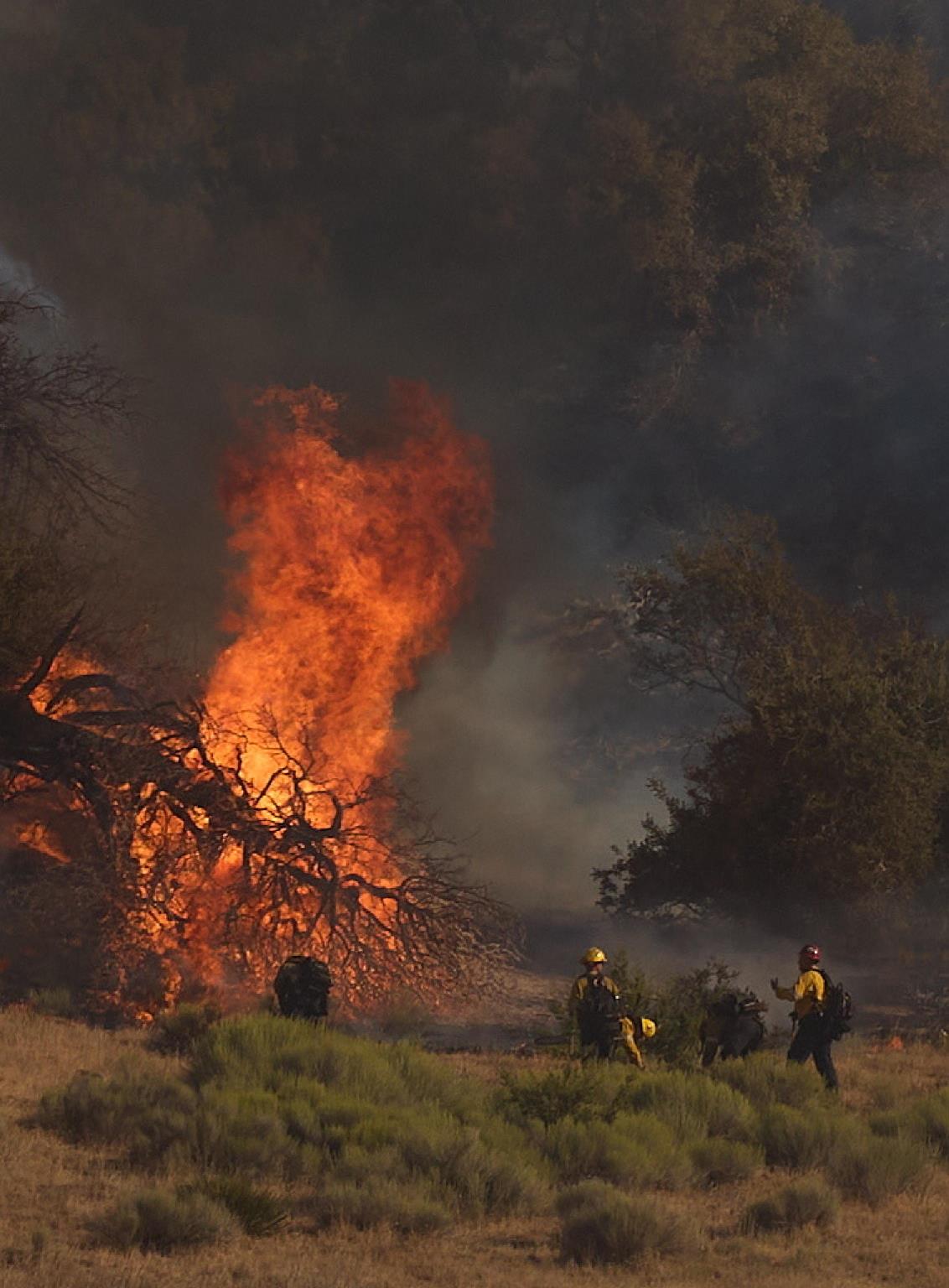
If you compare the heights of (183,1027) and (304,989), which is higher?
(304,989)

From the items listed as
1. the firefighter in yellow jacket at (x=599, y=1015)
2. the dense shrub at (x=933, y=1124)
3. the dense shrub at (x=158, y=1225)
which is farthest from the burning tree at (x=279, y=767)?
the dense shrub at (x=158, y=1225)

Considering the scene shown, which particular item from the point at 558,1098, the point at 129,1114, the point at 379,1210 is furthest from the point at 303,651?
the point at 379,1210

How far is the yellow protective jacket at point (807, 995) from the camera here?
18.0 metres

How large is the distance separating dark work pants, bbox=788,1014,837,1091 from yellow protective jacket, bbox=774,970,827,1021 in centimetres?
7

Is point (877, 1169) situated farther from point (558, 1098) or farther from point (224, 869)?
point (224, 869)

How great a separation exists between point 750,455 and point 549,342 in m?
10.5

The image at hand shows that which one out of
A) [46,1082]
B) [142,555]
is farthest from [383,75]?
[46,1082]

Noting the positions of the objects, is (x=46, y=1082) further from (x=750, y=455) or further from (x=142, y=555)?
(x=750, y=455)

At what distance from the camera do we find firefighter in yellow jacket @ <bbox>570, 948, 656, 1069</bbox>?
1814cm

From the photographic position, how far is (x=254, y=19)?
73.4 m

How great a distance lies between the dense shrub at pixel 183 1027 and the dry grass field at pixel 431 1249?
14.1ft

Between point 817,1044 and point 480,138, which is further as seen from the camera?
point 480,138

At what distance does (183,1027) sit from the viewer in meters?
20.1

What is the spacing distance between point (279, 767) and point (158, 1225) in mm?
11788
